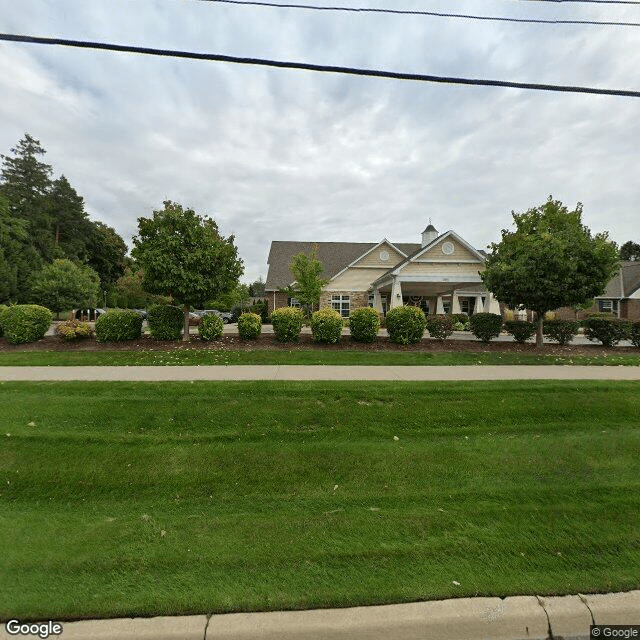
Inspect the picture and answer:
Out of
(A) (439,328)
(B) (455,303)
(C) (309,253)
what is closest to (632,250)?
(B) (455,303)

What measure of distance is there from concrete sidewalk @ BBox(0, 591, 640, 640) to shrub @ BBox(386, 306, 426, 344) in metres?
8.78

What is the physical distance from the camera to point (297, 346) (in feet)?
34.5

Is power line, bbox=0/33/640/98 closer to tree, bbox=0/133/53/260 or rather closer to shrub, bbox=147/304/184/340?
shrub, bbox=147/304/184/340

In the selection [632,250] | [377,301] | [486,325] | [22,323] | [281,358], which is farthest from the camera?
[632,250]

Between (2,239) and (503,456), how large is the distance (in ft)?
105

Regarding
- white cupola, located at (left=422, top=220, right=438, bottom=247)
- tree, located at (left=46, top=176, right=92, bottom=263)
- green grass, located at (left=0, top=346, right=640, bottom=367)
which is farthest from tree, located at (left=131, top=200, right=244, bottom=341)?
tree, located at (left=46, top=176, right=92, bottom=263)


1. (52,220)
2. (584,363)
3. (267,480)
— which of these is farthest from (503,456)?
(52,220)

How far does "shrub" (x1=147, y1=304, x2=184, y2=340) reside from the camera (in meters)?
10.7

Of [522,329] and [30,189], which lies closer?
[522,329]

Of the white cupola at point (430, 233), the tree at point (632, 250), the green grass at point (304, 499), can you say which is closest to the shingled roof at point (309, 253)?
the white cupola at point (430, 233)

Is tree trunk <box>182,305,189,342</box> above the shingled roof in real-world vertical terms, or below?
below

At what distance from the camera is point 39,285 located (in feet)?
75.7

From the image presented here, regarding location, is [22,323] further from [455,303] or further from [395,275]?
[455,303]

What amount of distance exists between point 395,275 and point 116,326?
1396 centimetres
